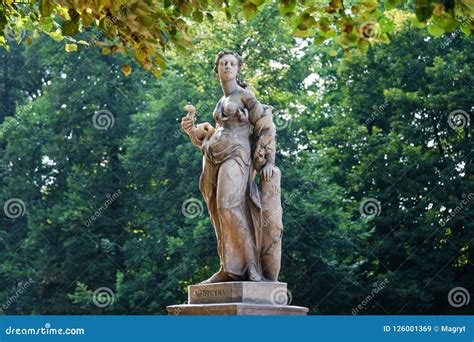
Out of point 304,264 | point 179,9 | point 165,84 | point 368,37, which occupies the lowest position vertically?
point 368,37

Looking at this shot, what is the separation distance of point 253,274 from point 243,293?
0.46 meters

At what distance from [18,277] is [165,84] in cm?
698

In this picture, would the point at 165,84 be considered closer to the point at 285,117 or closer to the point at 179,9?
the point at 285,117

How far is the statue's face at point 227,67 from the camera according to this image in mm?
12648

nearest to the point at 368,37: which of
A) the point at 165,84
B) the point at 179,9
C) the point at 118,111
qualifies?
the point at 179,9

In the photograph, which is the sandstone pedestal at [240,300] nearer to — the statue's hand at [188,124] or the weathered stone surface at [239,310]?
the weathered stone surface at [239,310]

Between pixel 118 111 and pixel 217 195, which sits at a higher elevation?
pixel 118 111

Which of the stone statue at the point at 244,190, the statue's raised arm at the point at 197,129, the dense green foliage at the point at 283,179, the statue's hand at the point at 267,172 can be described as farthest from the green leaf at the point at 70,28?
the dense green foliage at the point at 283,179

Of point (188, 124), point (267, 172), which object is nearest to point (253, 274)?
point (267, 172)

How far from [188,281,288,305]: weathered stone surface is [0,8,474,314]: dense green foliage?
45.5ft

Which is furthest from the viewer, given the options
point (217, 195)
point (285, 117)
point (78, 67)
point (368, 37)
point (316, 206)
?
point (78, 67)

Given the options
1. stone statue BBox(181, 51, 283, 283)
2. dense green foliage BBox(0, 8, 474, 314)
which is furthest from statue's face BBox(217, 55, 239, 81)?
dense green foliage BBox(0, 8, 474, 314)

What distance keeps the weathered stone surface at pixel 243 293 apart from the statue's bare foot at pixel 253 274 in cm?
20

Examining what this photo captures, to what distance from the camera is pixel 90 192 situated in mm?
29828
